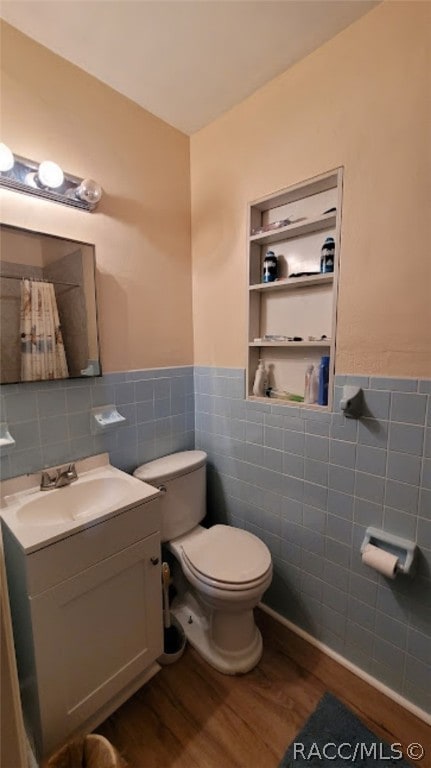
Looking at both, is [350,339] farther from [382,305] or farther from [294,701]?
[294,701]

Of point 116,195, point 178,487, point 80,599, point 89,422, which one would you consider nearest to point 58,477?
point 89,422

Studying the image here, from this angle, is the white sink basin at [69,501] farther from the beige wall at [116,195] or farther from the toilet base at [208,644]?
the toilet base at [208,644]

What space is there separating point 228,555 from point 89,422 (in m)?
0.85

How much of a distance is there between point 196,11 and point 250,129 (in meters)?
0.46

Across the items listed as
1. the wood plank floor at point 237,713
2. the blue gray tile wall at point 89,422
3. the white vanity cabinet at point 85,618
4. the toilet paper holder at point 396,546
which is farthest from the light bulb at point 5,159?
the wood plank floor at point 237,713

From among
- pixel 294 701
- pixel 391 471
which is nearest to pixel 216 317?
pixel 391 471

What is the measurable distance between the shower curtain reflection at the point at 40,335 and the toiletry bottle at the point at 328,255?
1100 mm

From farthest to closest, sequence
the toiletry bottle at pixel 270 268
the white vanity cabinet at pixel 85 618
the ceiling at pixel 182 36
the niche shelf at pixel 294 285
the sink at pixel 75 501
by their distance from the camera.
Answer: the toiletry bottle at pixel 270 268 < the niche shelf at pixel 294 285 < the sink at pixel 75 501 < the ceiling at pixel 182 36 < the white vanity cabinet at pixel 85 618

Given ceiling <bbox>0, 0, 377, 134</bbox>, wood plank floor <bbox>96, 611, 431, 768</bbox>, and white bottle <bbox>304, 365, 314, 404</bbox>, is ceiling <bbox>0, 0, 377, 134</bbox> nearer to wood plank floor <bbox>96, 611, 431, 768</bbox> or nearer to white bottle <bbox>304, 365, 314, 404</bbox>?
white bottle <bbox>304, 365, 314, 404</bbox>

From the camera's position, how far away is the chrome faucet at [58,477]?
1269mm

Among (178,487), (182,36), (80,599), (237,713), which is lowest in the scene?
(237,713)

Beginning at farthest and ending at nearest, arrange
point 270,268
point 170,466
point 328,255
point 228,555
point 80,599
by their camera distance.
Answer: point 170,466, point 270,268, point 228,555, point 328,255, point 80,599

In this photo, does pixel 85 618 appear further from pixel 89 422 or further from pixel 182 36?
pixel 182 36

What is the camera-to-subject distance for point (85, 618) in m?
1.08
